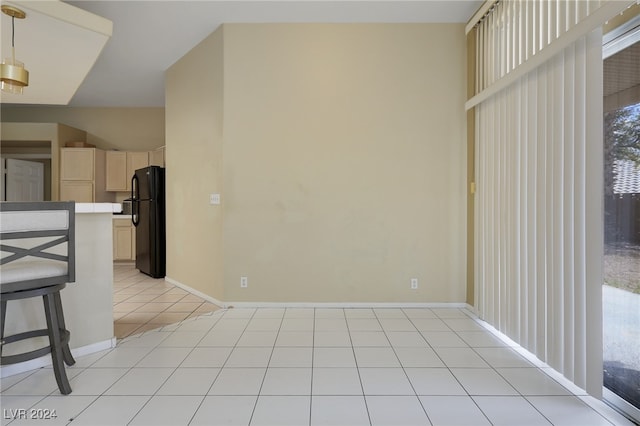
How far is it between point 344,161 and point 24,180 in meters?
6.14

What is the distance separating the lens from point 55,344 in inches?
70.9

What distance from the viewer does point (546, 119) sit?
2.05 meters

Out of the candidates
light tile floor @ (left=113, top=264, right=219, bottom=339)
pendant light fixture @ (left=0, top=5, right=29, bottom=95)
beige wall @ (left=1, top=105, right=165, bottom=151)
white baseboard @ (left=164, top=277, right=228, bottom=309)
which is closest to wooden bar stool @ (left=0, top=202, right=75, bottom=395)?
light tile floor @ (left=113, top=264, right=219, bottom=339)

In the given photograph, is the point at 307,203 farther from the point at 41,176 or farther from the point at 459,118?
the point at 41,176

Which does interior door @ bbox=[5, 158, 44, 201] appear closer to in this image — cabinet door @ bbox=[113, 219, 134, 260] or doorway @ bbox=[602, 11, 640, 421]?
cabinet door @ bbox=[113, 219, 134, 260]

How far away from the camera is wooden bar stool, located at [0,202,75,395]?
65.2 inches

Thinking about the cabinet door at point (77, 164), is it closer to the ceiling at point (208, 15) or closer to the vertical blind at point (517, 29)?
the ceiling at point (208, 15)

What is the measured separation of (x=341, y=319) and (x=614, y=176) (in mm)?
2299

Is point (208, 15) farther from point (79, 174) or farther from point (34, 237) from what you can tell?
point (79, 174)

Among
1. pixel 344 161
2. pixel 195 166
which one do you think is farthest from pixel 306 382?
pixel 195 166

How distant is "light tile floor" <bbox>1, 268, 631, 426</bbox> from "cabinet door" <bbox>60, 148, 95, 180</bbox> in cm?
427

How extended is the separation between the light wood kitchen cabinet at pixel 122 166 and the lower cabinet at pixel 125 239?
2.23 ft

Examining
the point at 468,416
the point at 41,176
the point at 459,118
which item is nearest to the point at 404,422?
the point at 468,416

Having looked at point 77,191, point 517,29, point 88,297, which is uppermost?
point 517,29
